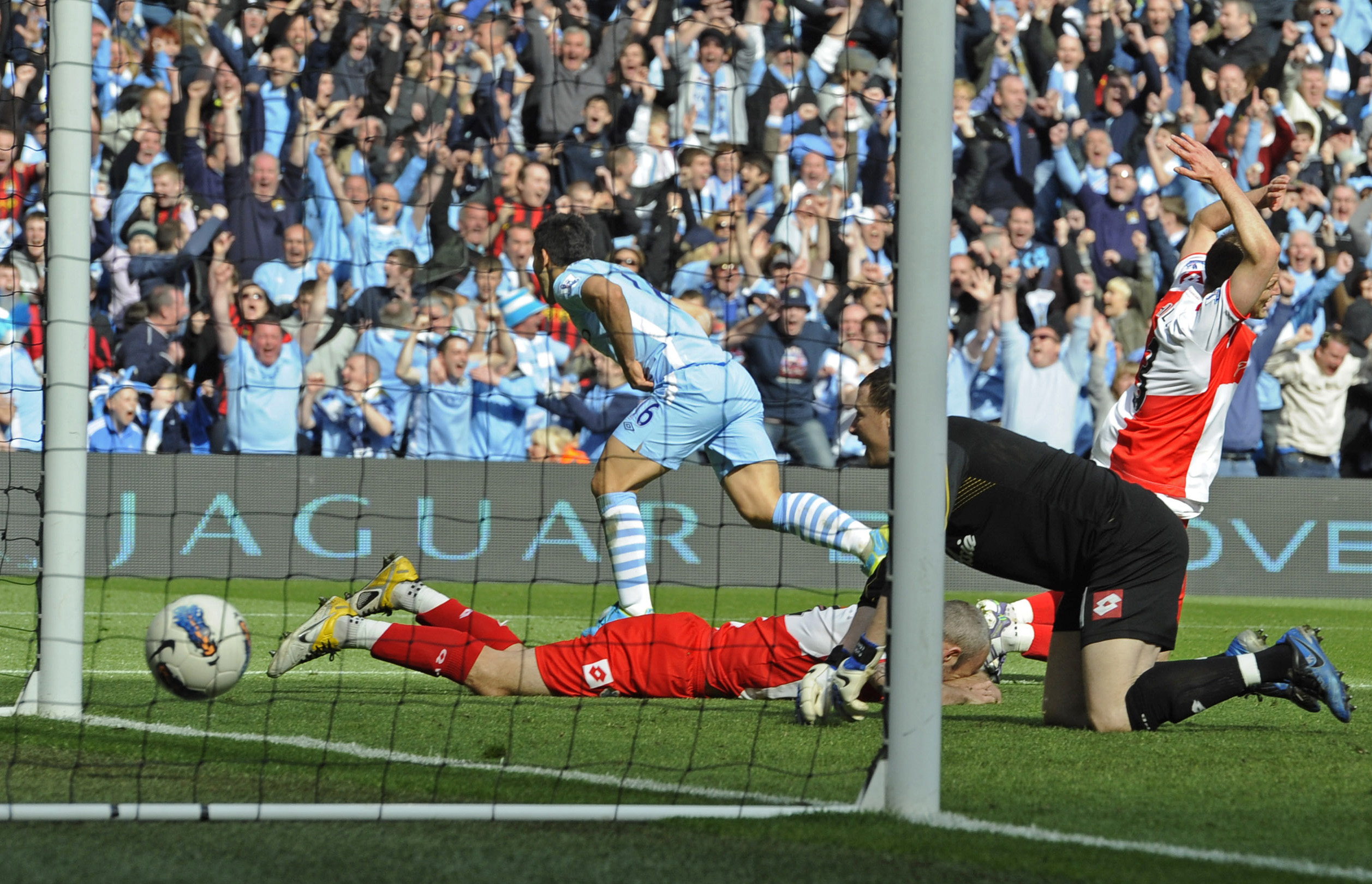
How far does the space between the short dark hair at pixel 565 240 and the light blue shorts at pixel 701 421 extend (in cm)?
61

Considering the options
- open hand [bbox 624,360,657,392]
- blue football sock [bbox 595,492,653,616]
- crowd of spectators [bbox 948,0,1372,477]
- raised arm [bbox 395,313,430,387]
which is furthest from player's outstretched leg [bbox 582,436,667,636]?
crowd of spectators [bbox 948,0,1372,477]

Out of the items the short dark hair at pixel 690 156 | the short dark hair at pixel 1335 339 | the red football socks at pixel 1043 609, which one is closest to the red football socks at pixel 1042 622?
the red football socks at pixel 1043 609

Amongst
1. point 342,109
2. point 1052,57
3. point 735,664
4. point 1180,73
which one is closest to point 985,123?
point 1052,57

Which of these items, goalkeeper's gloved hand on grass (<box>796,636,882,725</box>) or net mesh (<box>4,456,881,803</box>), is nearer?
net mesh (<box>4,456,881,803</box>)

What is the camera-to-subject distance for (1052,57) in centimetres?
1385

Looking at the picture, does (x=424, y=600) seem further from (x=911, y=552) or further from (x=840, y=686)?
(x=911, y=552)

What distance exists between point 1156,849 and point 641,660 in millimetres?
2451

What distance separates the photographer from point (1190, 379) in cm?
572

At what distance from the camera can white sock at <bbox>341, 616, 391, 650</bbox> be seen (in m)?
5.28

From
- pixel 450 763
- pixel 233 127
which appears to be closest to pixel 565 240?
pixel 450 763

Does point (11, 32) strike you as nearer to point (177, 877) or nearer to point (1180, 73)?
point (177, 877)

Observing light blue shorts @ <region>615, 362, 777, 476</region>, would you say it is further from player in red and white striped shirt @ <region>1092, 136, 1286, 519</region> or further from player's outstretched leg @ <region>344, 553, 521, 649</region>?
player in red and white striped shirt @ <region>1092, 136, 1286, 519</region>

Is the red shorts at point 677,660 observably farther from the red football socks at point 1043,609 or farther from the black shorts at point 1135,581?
the red football socks at point 1043,609

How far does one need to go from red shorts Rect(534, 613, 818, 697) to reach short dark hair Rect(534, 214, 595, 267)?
67.9 inches
